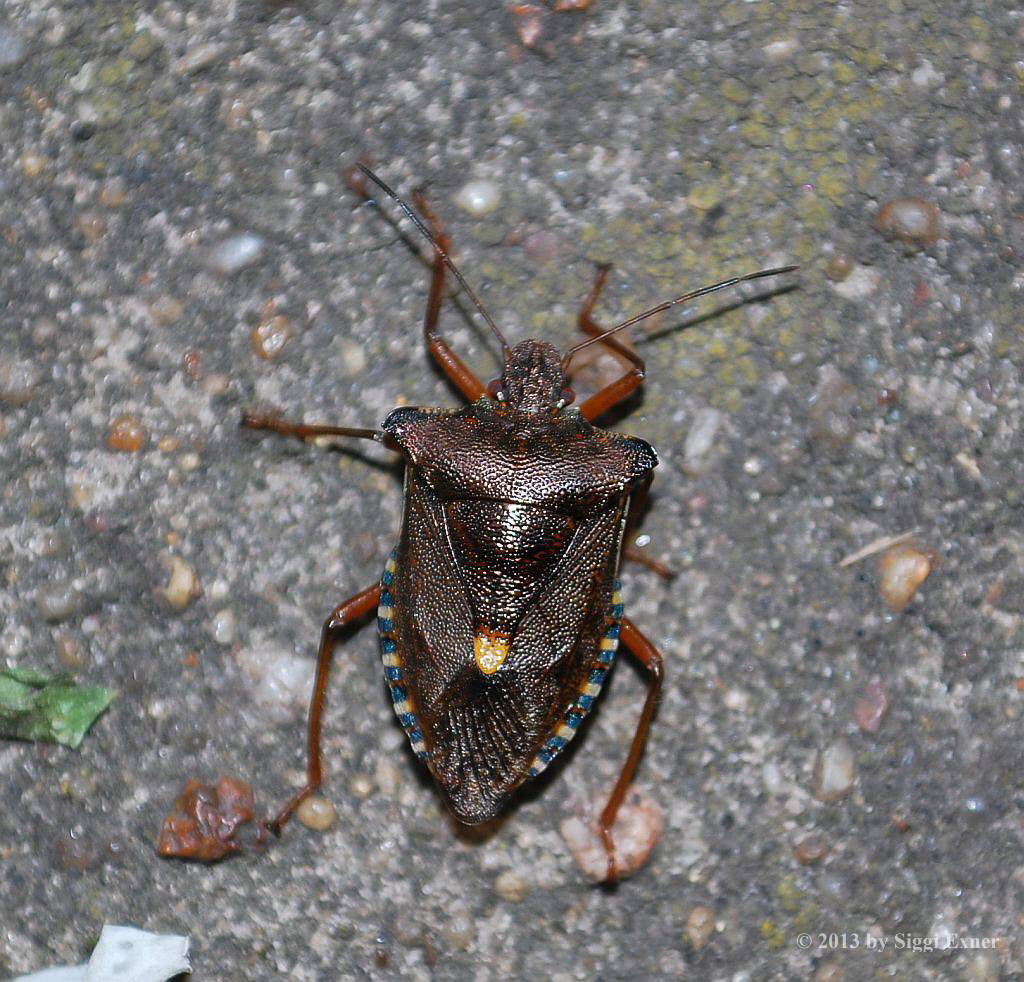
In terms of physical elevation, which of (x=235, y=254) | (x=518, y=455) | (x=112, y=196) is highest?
(x=112, y=196)

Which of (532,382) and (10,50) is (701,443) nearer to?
(532,382)

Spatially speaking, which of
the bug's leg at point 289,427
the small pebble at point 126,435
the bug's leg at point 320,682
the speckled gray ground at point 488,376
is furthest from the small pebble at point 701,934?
the small pebble at point 126,435

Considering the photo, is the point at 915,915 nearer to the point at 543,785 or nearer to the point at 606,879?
the point at 606,879

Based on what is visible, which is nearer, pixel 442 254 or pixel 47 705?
pixel 442 254

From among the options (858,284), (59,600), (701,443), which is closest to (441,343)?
(701,443)

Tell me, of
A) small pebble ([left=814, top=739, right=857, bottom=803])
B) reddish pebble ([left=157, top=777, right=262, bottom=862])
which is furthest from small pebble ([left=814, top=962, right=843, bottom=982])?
reddish pebble ([left=157, top=777, right=262, bottom=862])

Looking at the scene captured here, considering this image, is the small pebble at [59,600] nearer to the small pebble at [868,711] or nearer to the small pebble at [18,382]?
the small pebble at [18,382]
